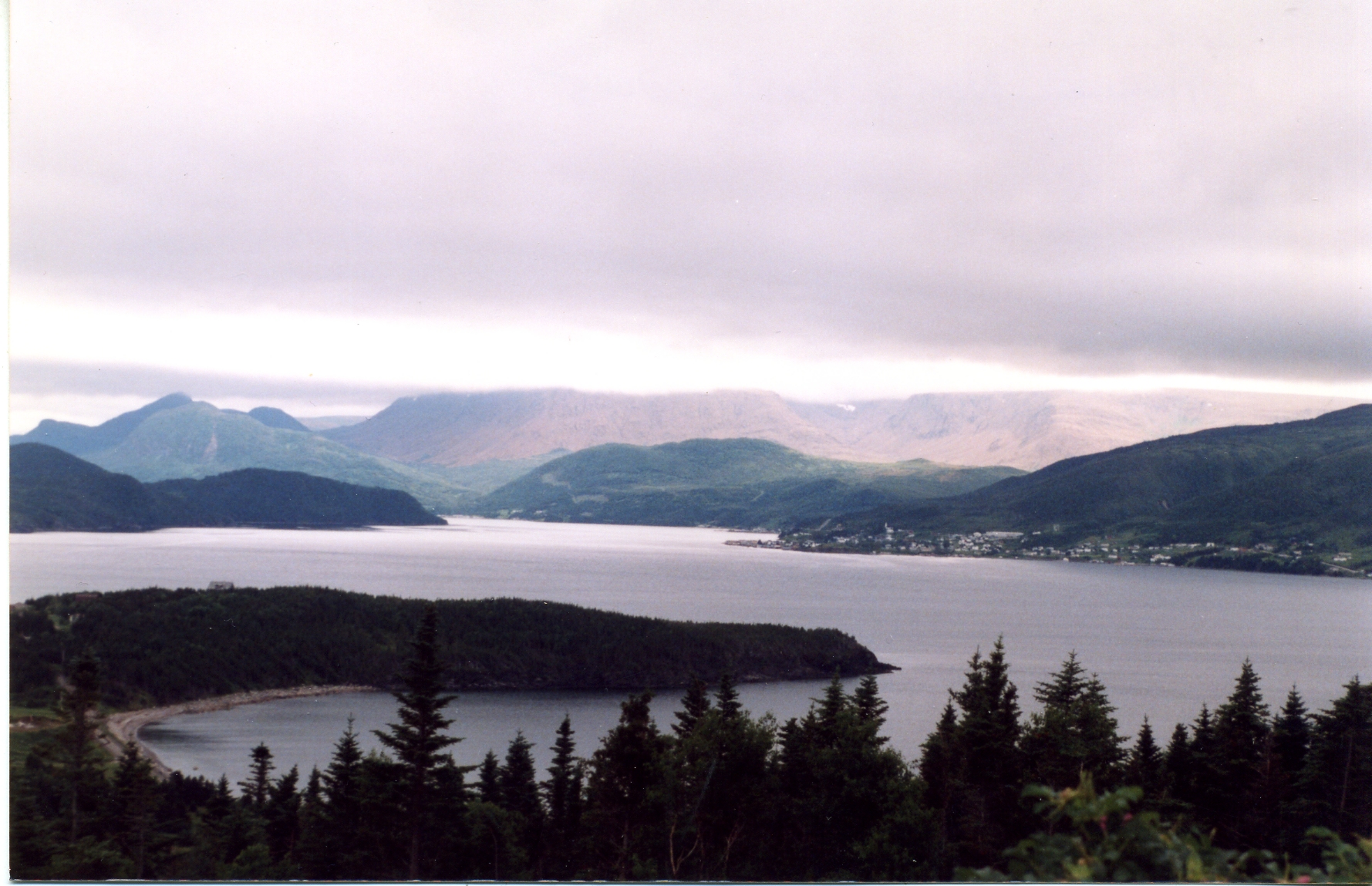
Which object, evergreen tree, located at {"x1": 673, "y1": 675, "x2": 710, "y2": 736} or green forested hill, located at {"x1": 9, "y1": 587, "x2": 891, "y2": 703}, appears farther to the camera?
green forested hill, located at {"x1": 9, "y1": 587, "x2": 891, "y2": 703}

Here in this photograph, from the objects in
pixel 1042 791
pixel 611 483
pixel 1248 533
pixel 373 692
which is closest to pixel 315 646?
pixel 373 692

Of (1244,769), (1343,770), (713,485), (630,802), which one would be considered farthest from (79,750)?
(713,485)

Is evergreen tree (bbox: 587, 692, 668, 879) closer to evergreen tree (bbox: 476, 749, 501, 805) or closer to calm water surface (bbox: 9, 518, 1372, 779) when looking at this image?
evergreen tree (bbox: 476, 749, 501, 805)

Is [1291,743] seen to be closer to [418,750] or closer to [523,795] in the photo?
[523,795]

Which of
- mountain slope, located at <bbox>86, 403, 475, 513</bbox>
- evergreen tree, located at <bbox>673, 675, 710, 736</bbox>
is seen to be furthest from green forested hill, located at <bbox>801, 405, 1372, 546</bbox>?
mountain slope, located at <bbox>86, 403, 475, 513</bbox>

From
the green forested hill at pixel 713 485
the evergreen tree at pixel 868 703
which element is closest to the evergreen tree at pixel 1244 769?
the evergreen tree at pixel 868 703

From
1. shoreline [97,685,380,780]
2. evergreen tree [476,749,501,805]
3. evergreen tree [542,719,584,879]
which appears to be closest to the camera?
evergreen tree [542,719,584,879]
